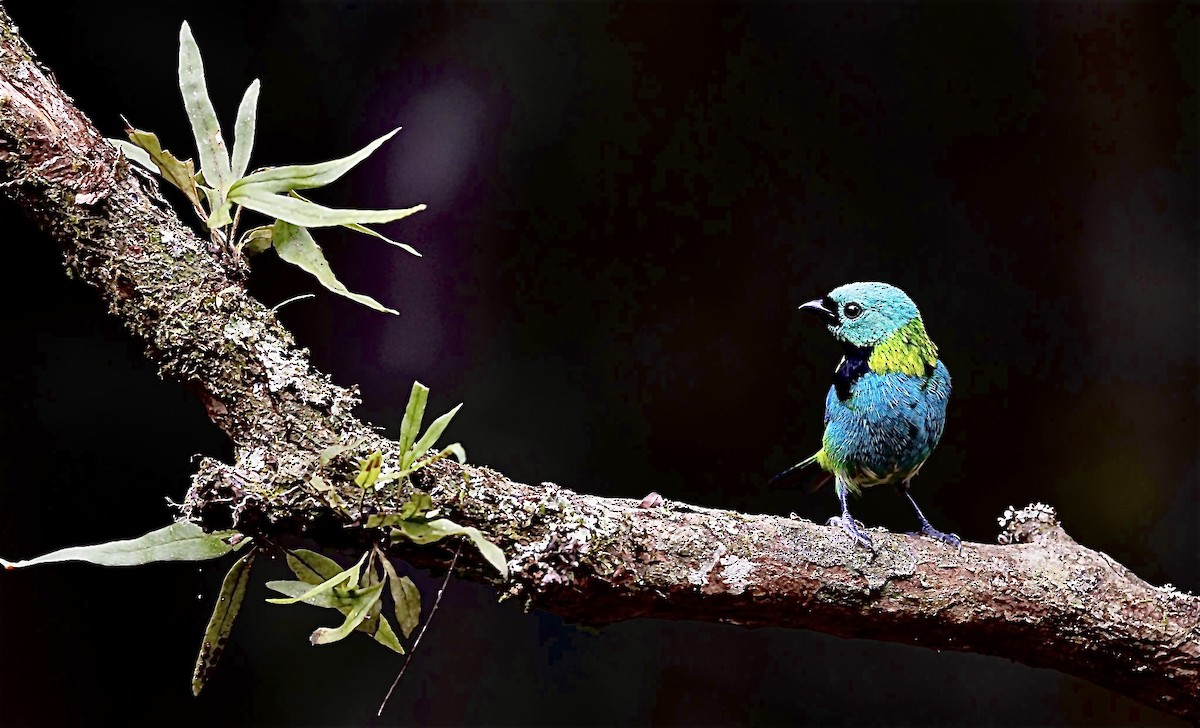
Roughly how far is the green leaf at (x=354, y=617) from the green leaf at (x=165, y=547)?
0.57 feet

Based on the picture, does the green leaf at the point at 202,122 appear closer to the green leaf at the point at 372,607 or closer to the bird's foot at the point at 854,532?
the green leaf at the point at 372,607

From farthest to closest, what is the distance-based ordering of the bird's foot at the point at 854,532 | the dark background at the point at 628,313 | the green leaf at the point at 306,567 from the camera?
the dark background at the point at 628,313 → the bird's foot at the point at 854,532 → the green leaf at the point at 306,567

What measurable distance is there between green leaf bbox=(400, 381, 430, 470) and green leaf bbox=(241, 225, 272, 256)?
410 mm

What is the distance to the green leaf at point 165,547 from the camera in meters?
1.26

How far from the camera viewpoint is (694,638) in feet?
9.25

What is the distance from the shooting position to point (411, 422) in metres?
1.25

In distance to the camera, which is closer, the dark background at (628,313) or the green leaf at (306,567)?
the green leaf at (306,567)

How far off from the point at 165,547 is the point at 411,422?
37 centimetres

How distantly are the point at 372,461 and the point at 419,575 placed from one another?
5.19 feet

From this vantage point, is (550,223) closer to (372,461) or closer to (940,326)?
(940,326)

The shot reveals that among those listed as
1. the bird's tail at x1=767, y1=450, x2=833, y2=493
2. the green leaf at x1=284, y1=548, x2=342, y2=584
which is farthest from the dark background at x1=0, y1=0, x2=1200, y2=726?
the green leaf at x1=284, y1=548, x2=342, y2=584

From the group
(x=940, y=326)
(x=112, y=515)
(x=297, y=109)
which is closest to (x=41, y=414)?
(x=112, y=515)

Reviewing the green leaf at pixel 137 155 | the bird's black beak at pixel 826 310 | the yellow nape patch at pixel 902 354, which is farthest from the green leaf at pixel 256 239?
the yellow nape patch at pixel 902 354

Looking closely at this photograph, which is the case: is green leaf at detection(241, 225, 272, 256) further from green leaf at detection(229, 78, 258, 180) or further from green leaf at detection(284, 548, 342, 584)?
green leaf at detection(284, 548, 342, 584)
